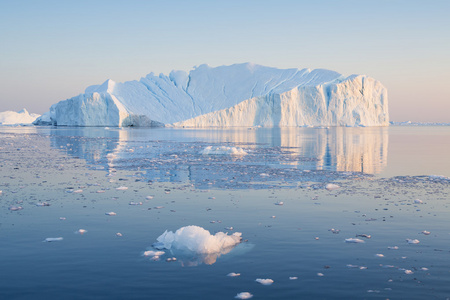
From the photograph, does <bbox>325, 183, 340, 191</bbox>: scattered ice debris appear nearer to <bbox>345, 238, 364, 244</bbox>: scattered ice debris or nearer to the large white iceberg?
<bbox>345, 238, 364, 244</bbox>: scattered ice debris

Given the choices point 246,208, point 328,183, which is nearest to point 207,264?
point 246,208

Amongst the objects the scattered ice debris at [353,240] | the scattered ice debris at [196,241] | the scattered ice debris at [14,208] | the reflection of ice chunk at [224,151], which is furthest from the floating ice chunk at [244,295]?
the reflection of ice chunk at [224,151]

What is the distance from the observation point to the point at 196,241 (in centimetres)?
534

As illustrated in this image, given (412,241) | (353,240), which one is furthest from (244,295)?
(412,241)

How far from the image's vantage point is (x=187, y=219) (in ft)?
22.6

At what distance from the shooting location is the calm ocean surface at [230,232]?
14.0ft

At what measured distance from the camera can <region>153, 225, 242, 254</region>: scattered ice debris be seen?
5.32m

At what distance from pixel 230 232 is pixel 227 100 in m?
55.8

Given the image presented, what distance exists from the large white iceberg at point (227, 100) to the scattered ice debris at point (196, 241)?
54.4 metres

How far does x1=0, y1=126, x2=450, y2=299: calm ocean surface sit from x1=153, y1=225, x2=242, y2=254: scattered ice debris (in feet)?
0.38

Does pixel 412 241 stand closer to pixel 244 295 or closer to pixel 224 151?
pixel 244 295

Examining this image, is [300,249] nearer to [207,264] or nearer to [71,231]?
[207,264]

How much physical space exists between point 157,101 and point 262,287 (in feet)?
188

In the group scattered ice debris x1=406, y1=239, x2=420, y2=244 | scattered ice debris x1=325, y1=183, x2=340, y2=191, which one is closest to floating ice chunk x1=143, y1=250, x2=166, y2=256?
scattered ice debris x1=406, y1=239, x2=420, y2=244
